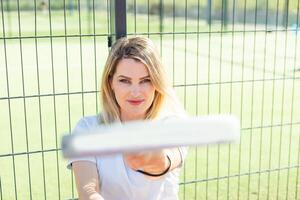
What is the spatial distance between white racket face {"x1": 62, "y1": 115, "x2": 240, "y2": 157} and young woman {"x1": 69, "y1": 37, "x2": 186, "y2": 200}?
941 mm

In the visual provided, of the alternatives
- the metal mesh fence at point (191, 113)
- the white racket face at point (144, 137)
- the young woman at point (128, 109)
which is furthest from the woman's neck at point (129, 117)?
the white racket face at point (144, 137)

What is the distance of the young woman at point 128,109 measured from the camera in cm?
130

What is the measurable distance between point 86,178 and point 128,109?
0.23m

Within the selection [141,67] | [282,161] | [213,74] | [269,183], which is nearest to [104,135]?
[141,67]

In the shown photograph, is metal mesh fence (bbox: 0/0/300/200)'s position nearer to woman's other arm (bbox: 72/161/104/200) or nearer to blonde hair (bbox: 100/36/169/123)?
A: blonde hair (bbox: 100/36/169/123)

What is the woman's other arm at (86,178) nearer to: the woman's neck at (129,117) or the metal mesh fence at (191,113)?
the woman's neck at (129,117)

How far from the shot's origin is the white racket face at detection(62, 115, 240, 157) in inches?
11.3

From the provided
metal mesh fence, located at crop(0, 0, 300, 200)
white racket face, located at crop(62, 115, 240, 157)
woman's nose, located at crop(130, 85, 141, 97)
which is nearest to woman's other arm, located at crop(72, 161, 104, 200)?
woman's nose, located at crop(130, 85, 141, 97)

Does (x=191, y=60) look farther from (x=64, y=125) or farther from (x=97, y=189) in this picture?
(x=97, y=189)

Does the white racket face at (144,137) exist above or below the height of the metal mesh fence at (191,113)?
above

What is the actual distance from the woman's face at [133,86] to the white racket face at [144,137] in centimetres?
97

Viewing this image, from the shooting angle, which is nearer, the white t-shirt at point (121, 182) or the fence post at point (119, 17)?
the white t-shirt at point (121, 182)

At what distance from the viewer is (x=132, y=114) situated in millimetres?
1396

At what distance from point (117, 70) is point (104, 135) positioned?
108 cm
